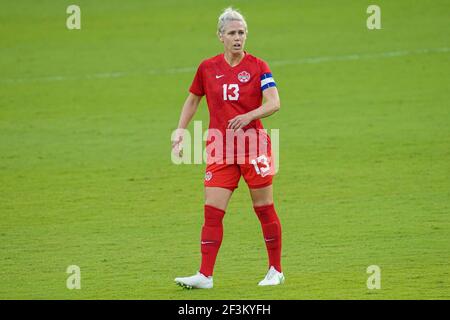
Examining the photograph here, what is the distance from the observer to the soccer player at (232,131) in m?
8.84

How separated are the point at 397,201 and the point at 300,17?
14043 mm

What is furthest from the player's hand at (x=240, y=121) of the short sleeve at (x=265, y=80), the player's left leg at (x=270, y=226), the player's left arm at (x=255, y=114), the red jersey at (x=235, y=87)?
the player's left leg at (x=270, y=226)

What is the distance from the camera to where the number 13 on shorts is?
29.1ft

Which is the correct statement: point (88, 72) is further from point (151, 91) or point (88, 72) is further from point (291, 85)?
point (291, 85)

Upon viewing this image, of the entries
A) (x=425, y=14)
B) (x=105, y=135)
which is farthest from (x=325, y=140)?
(x=425, y=14)

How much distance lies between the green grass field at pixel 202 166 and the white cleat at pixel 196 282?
0.36 ft

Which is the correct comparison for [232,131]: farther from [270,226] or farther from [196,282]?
[196,282]

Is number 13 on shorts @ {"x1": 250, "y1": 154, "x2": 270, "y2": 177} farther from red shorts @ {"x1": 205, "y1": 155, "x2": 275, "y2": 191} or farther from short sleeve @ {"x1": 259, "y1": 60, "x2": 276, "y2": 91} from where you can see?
short sleeve @ {"x1": 259, "y1": 60, "x2": 276, "y2": 91}

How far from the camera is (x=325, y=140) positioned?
17.3 meters

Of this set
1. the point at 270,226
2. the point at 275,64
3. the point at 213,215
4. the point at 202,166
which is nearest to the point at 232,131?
the point at 213,215

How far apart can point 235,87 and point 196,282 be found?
1687mm

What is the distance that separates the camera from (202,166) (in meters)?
15.9

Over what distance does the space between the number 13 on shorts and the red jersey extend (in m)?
0.28

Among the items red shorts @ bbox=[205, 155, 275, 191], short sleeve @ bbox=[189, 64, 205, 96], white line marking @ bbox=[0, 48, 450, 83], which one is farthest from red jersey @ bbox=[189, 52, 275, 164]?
white line marking @ bbox=[0, 48, 450, 83]
